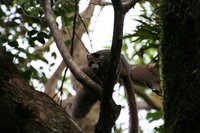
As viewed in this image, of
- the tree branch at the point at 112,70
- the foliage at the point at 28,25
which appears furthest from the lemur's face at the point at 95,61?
the tree branch at the point at 112,70

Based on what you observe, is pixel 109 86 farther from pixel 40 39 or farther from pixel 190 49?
pixel 40 39

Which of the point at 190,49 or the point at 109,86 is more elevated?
the point at 190,49

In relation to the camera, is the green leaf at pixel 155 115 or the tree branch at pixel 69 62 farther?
the green leaf at pixel 155 115

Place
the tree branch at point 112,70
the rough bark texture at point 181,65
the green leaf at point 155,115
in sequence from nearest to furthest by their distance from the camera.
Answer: the tree branch at point 112,70, the rough bark texture at point 181,65, the green leaf at point 155,115

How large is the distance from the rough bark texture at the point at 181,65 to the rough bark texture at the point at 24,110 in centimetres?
37

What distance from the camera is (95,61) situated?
410cm

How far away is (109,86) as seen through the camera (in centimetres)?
145

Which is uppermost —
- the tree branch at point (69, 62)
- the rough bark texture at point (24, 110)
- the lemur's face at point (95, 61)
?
the lemur's face at point (95, 61)

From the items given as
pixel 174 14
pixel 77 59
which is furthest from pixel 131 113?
pixel 174 14

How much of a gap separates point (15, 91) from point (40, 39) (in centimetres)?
97

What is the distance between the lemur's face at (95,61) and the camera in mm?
3982

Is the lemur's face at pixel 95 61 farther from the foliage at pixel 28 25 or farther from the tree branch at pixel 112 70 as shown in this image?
the tree branch at pixel 112 70

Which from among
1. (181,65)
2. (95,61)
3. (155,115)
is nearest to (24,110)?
(181,65)

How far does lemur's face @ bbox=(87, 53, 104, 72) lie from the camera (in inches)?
157
